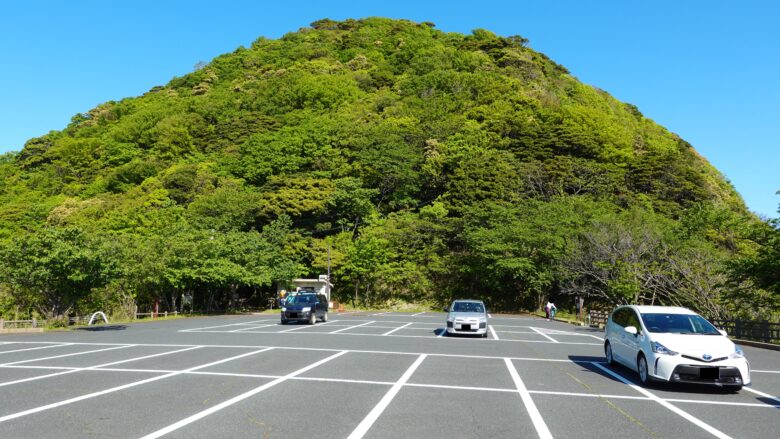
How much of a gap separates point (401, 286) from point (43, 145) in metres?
80.8

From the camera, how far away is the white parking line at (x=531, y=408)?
19.8ft

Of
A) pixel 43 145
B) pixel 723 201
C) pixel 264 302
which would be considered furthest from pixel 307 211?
pixel 43 145

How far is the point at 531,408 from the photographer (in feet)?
24.2

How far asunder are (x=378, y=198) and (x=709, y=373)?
177 ft

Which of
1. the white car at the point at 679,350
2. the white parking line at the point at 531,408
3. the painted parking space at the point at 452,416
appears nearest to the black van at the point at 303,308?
the white parking line at the point at 531,408

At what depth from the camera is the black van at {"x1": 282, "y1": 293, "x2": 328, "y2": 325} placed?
24.7 m

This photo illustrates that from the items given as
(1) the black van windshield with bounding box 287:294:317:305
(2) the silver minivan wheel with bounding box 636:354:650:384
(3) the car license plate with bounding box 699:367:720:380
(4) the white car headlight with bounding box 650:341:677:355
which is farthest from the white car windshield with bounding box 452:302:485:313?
(3) the car license plate with bounding box 699:367:720:380

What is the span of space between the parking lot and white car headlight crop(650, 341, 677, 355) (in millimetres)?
677

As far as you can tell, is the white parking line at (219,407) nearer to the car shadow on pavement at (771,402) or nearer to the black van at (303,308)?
the car shadow on pavement at (771,402)

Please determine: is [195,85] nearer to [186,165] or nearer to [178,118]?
[178,118]

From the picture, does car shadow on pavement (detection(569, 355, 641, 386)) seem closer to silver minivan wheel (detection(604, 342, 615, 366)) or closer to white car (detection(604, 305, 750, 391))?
silver minivan wheel (detection(604, 342, 615, 366))

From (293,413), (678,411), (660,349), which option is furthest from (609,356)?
(293,413)

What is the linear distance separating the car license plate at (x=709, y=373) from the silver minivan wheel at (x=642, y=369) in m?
0.88

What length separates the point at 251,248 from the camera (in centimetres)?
4262
